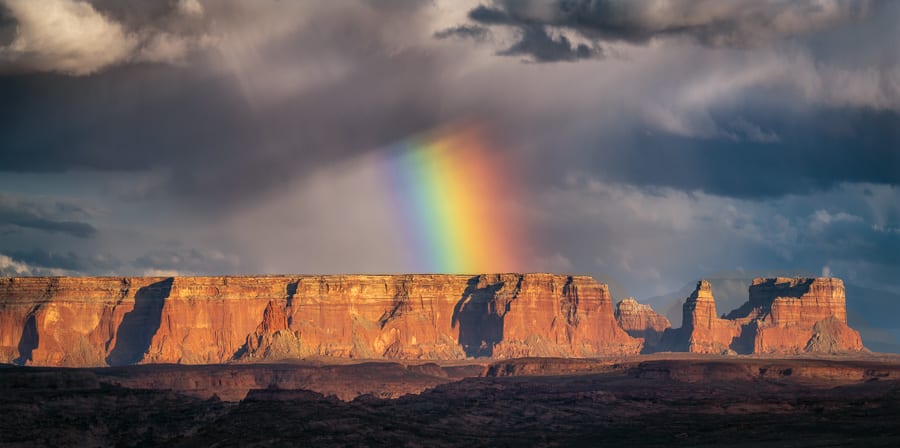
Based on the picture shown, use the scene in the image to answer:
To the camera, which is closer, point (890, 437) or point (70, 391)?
point (890, 437)

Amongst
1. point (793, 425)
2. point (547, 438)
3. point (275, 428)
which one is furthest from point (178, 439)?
point (793, 425)

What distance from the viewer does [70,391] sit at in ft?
656

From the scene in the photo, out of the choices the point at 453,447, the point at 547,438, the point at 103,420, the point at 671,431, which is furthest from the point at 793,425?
the point at 103,420

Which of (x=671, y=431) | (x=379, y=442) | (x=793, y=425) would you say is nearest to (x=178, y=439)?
(x=379, y=442)

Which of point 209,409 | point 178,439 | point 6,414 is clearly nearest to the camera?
point 178,439

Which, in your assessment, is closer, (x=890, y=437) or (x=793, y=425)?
(x=890, y=437)

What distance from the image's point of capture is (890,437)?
593ft

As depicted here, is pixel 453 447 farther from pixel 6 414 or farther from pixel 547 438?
pixel 6 414

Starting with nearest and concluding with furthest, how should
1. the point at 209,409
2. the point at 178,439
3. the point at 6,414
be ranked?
the point at 178,439, the point at 6,414, the point at 209,409

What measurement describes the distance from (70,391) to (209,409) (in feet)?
61.7

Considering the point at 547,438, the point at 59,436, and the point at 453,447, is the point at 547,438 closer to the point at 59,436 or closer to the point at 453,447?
the point at 453,447

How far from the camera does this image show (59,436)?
17738 cm

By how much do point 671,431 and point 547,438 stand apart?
15828 millimetres

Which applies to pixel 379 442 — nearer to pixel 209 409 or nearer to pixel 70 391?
pixel 209 409
